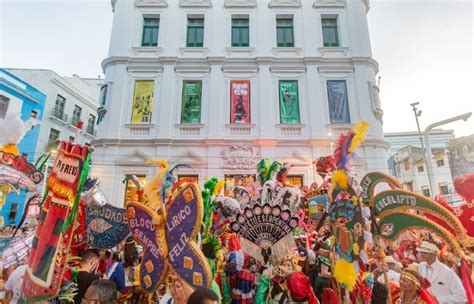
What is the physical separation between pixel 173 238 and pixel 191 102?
11.2 m

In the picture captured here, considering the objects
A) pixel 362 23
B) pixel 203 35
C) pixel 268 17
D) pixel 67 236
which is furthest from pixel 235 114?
pixel 67 236

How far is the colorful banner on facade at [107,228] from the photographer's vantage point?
4.73 m

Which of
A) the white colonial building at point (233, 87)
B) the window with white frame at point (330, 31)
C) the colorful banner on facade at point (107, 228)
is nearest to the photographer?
the colorful banner on facade at point (107, 228)

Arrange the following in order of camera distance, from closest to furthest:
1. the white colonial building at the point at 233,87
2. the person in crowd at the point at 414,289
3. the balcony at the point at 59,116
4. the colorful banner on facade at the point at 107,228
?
the person in crowd at the point at 414,289, the colorful banner on facade at the point at 107,228, the white colonial building at the point at 233,87, the balcony at the point at 59,116

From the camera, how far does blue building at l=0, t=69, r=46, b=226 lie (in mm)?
16344

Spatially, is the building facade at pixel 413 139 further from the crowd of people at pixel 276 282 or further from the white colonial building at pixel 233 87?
the crowd of people at pixel 276 282

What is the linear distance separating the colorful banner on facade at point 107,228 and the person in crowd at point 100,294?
2.39m

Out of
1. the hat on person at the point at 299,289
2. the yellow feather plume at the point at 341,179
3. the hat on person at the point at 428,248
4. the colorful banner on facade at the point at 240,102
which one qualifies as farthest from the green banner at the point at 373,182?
the colorful banner on facade at the point at 240,102

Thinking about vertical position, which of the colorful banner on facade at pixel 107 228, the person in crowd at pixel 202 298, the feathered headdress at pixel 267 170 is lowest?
the person in crowd at pixel 202 298

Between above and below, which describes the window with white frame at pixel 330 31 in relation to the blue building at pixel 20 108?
above

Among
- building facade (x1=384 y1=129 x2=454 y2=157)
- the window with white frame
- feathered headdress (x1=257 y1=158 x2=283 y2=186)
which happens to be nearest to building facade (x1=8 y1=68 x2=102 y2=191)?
feathered headdress (x1=257 y1=158 x2=283 y2=186)

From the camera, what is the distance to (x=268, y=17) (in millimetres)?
15109

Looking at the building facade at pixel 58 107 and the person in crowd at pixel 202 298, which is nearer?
the person in crowd at pixel 202 298

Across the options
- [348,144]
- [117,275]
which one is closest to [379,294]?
[348,144]
